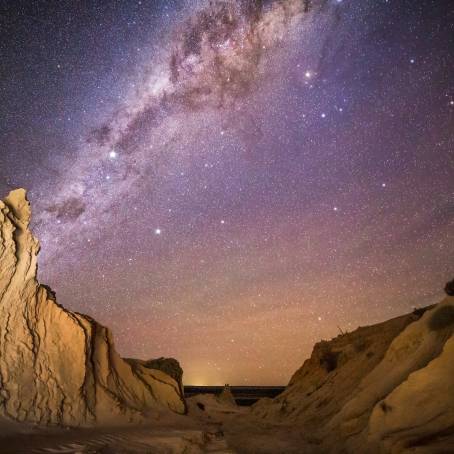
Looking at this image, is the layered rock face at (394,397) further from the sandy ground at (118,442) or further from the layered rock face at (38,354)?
the layered rock face at (38,354)

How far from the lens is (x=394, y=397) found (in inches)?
366

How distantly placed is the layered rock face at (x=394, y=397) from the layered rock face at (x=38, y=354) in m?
8.08

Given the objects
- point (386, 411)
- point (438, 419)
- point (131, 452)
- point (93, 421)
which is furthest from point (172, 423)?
point (438, 419)

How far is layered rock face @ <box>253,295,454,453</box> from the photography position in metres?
7.85

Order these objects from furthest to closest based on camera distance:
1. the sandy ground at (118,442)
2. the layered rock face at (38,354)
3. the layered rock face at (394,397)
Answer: the layered rock face at (38,354) < the layered rock face at (394,397) < the sandy ground at (118,442)

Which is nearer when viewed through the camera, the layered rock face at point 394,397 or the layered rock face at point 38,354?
the layered rock face at point 394,397

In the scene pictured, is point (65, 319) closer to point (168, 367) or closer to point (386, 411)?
point (386, 411)

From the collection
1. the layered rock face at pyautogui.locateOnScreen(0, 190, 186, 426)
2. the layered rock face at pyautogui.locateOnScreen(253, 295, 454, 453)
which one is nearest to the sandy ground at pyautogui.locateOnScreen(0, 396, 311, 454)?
the layered rock face at pyautogui.locateOnScreen(0, 190, 186, 426)

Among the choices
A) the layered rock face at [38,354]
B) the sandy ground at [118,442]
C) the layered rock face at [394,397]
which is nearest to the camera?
the sandy ground at [118,442]

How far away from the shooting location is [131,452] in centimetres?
820

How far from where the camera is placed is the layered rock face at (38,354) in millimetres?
9867

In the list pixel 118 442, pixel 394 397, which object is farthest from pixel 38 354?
pixel 394 397

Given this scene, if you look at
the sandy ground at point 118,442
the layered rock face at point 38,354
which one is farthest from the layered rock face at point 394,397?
the layered rock face at point 38,354

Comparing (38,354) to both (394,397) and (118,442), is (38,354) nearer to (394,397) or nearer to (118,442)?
(118,442)
